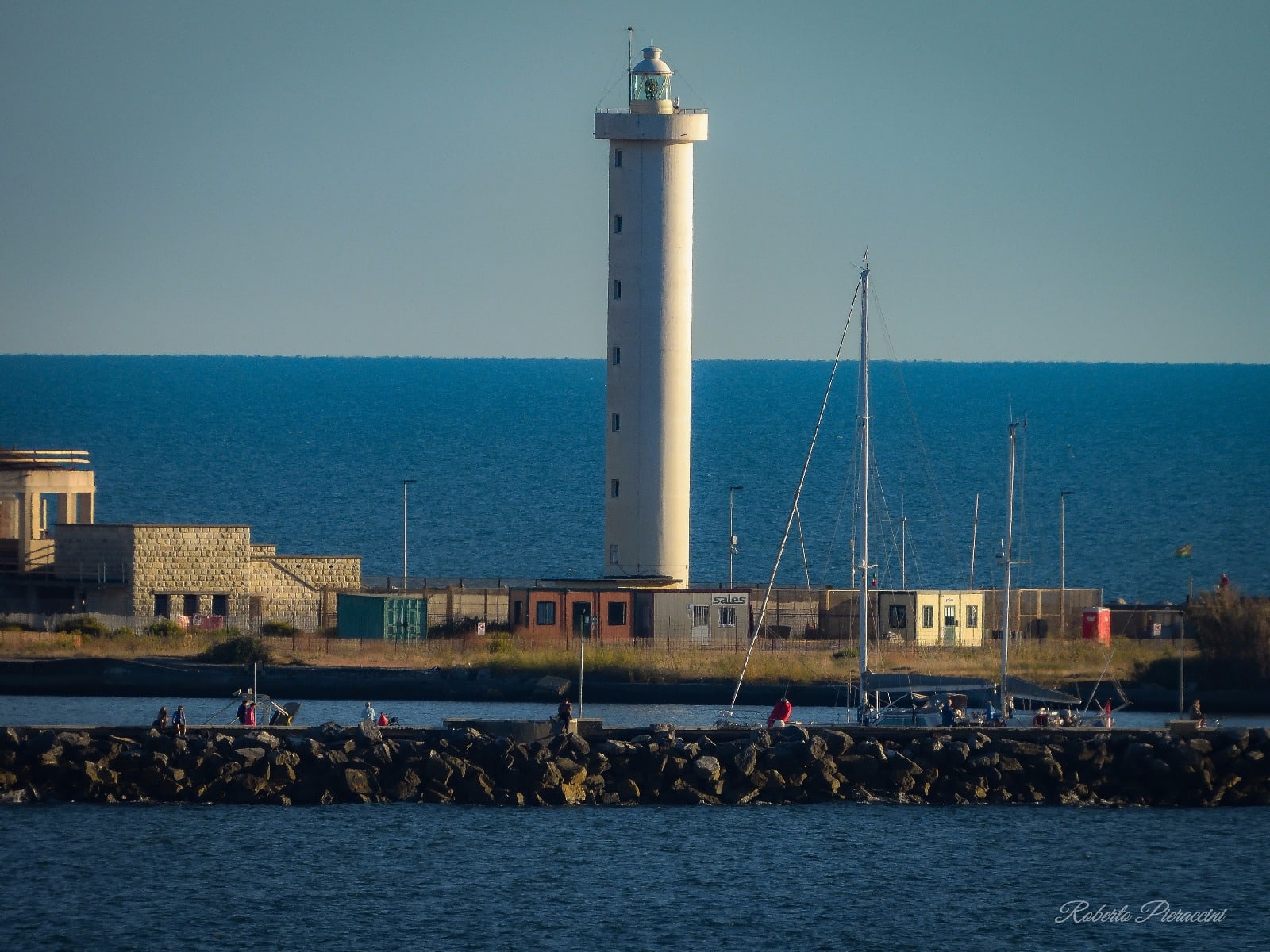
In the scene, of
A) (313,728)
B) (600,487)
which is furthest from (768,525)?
(313,728)

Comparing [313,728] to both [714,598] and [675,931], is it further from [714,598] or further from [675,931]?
[714,598]

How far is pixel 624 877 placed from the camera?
34.7 meters

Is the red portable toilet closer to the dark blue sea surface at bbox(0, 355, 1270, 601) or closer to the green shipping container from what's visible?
the dark blue sea surface at bbox(0, 355, 1270, 601)

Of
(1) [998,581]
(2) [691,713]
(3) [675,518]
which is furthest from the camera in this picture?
(1) [998,581]

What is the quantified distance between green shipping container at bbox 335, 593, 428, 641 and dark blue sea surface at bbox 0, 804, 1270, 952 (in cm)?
2095

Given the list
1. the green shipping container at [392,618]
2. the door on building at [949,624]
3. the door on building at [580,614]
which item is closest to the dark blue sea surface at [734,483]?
the door on building at [949,624]

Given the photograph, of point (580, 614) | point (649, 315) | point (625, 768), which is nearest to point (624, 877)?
point (625, 768)

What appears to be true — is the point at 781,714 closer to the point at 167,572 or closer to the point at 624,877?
the point at 624,877

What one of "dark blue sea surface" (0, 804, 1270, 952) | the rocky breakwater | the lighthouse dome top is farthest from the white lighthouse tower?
"dark blue sea surface" (0, 804, 1270, 952)

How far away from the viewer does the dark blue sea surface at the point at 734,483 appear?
9650 cm

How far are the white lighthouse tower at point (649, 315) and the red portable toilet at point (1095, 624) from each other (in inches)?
458

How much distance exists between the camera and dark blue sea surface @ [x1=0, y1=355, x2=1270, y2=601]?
9650cm

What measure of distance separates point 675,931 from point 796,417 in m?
160

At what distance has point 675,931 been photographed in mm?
32219
